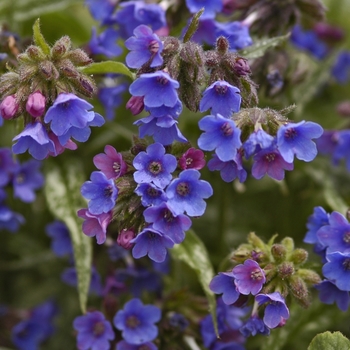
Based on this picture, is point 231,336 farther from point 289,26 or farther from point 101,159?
point 289,26

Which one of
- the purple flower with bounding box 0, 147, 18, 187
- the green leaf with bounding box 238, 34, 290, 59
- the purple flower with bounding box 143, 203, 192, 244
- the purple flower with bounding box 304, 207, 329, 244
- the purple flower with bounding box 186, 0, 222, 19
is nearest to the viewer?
the purple flower with bounding box 143, 203, 192, 244

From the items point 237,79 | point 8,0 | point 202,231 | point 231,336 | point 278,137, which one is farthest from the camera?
point 202,231

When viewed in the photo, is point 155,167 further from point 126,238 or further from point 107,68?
point 107,68

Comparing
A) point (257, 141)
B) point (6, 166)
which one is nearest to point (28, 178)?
point (6, 166)

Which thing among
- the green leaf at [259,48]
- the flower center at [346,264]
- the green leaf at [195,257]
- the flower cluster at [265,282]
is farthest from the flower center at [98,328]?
the green leaf at [259,48]

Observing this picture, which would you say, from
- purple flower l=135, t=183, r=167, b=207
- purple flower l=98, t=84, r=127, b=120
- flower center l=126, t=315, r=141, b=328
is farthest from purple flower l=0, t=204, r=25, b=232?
purple flower l=135, t=183, r=167, b=207

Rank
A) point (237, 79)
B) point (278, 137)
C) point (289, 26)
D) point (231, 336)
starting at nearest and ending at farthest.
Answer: point (278, 137)
point (237, 79)
point (231, 336)
point (289, 26)

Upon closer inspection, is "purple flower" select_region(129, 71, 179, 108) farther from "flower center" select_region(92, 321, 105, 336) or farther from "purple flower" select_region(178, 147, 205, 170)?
"flower center" select_region(92, 321, 105, 336)

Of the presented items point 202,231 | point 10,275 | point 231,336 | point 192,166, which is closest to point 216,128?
point 192,166
